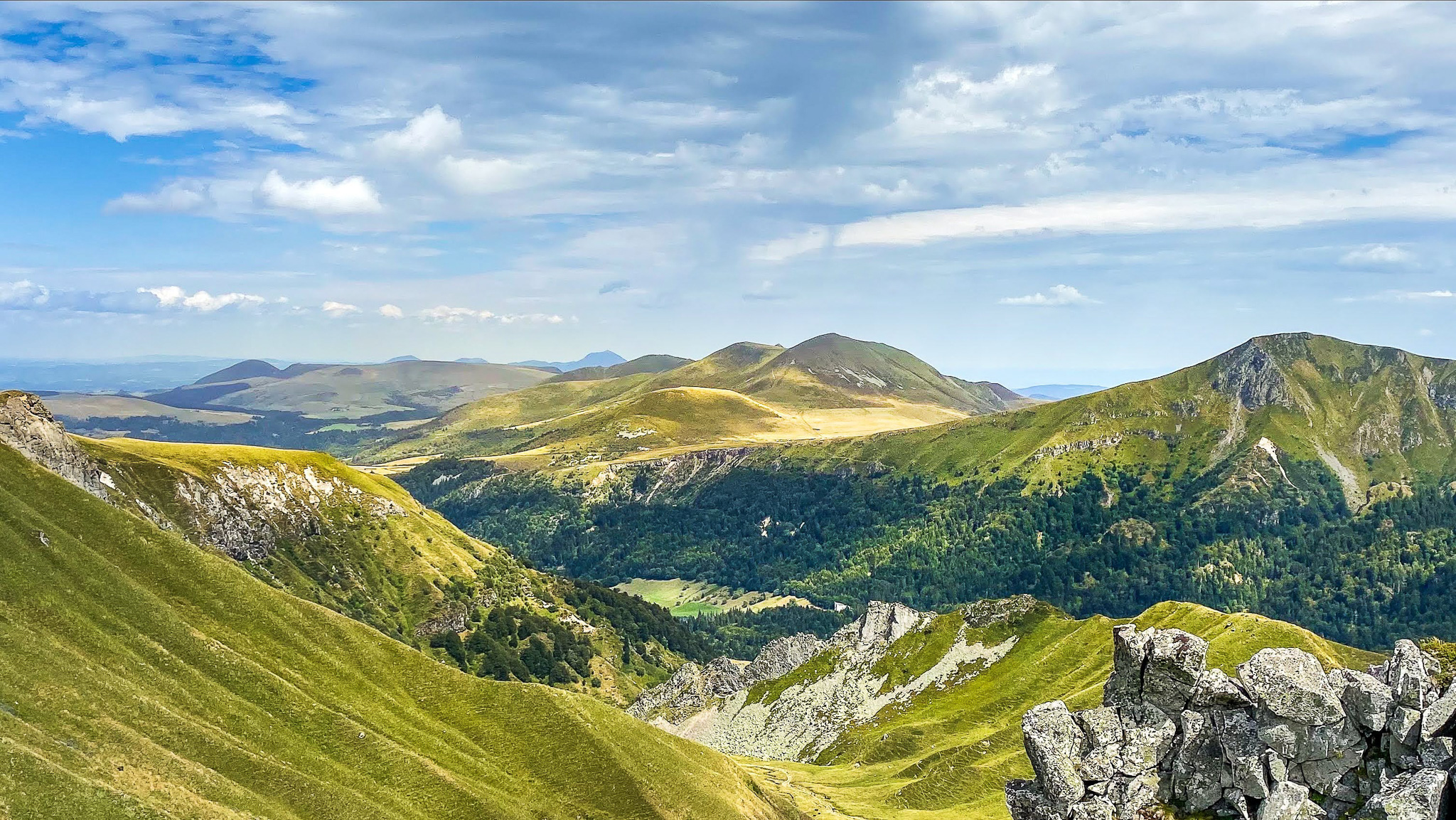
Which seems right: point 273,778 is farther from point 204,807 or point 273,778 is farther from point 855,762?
point 855,762

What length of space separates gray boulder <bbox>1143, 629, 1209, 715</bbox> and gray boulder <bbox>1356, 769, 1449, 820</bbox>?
10.9 metres

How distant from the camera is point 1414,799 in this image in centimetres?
4300

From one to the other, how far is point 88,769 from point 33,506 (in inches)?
2529

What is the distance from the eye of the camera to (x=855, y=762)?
630ft

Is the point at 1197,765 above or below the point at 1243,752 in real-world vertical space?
below

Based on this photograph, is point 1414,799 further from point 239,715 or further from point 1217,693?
point 239,715

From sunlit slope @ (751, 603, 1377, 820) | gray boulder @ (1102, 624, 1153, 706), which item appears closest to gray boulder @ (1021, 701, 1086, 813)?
gray boulder @ (1102, 624, 1153, 706)

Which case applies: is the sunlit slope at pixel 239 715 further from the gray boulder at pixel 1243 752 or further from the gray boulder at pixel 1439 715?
the gray boulder at pixel 1439 715

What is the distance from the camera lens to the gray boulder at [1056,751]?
170 ft

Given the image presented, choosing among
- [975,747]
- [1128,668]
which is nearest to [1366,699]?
[1128,668]

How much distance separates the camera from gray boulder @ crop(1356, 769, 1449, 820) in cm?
4256

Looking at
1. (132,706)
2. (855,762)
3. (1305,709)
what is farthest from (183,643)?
(855,762)

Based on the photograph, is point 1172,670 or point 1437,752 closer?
point 1437,752

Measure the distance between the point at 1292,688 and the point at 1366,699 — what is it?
3.34 meters
